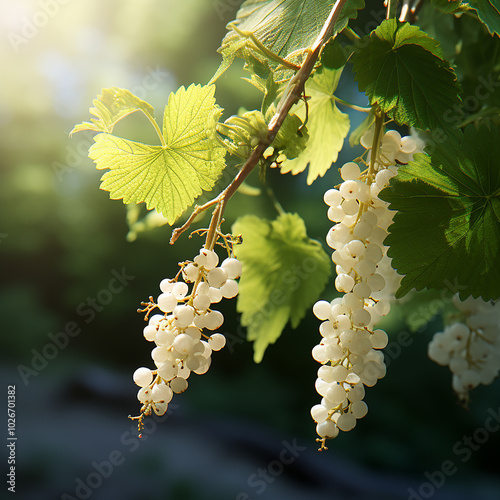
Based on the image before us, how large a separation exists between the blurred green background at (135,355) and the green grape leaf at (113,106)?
1440 millimetres

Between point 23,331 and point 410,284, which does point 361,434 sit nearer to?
point 23,331

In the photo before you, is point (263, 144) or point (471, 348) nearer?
point (263, 144)

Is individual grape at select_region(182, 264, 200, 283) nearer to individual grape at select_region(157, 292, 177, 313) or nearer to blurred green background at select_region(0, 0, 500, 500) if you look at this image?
individual grape at select_region(157, 292, 177, 313)

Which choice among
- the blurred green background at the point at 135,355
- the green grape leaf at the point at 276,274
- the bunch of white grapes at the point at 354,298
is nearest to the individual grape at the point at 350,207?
the bunch of white grapes at the point at 354,298

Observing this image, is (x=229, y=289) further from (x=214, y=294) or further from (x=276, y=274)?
(x=276, y=274)

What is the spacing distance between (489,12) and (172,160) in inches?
5.6

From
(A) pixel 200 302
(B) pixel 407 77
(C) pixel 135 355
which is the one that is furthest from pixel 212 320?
(C) pixel 135 355

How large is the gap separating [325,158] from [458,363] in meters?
0.20

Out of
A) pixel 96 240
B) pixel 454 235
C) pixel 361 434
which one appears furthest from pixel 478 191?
pixel 96 240

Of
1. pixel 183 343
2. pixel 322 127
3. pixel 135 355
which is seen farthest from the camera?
pixel 135 355

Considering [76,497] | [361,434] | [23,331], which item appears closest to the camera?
[76,497]

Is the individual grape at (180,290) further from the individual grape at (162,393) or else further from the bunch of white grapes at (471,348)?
the bunch of white grapes at (471,348)

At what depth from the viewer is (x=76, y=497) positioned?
1622 millimetres

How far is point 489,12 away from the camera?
0.64 feet
